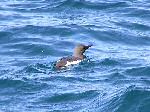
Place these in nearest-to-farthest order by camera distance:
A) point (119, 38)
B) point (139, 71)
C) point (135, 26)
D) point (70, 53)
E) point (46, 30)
Answer: point (139, 71), point (70, 53), point (119, 38), point (46, 30), point (135, 26)

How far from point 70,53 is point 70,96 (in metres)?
4.69

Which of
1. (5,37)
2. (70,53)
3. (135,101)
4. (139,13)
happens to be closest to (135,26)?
(139,13)

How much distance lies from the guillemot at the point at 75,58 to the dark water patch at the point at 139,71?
1586mm

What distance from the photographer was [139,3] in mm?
25625

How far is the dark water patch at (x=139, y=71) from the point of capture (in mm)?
16375

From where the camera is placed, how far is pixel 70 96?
1472 cm

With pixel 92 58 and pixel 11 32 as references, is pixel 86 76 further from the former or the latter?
pixel 11 32

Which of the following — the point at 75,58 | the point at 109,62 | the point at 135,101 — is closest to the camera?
the point at 135,101

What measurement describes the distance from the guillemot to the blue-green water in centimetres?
17

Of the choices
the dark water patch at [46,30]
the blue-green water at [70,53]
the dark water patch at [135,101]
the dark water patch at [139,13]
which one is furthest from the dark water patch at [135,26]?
the dark water patch at [135,101]

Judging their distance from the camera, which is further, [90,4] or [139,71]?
[90,4]

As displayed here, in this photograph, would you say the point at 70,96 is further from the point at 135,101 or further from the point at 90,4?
the point at 90,4

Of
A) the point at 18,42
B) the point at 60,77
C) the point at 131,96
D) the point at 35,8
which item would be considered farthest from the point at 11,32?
the point at 131,96

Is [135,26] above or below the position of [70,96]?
below
